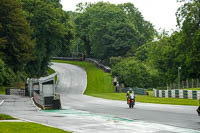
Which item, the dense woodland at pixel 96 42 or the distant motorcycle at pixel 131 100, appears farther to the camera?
the dense woodland at pixel 96 42

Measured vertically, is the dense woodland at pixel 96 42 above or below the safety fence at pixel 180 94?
above

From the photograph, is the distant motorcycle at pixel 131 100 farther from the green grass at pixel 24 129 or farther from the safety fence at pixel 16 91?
the safety fence at pixel 16 91

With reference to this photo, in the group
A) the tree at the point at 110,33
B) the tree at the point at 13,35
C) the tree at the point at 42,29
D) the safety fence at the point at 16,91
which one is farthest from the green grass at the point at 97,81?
the tree at the point at 13,35

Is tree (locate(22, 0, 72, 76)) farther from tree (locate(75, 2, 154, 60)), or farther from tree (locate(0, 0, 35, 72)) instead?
tree (locate(75, 2, 154, 60))

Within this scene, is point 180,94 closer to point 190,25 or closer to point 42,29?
point 190,25

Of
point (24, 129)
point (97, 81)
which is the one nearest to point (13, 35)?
point (97, 81)

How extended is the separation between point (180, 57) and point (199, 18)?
59.2 feet

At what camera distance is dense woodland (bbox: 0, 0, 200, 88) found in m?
50.6

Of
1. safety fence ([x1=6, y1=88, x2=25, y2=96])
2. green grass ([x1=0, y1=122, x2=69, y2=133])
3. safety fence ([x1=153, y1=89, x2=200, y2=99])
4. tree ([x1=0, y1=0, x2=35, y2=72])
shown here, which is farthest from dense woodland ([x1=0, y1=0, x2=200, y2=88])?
green grass ([x1=0, y1=122, x2=69, y2=133])

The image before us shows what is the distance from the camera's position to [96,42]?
98.8 m

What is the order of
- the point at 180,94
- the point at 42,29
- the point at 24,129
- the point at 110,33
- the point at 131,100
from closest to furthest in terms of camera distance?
the point at 24,129 → the point at 131,100 → the point at 180,94 → the point at 42,29 → the point at 110,33

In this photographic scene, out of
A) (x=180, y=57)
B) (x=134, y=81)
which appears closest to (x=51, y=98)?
(x=134, y=81)

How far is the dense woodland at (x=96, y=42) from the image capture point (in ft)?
166

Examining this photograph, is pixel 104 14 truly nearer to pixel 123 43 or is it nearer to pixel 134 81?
pixel 123 43
